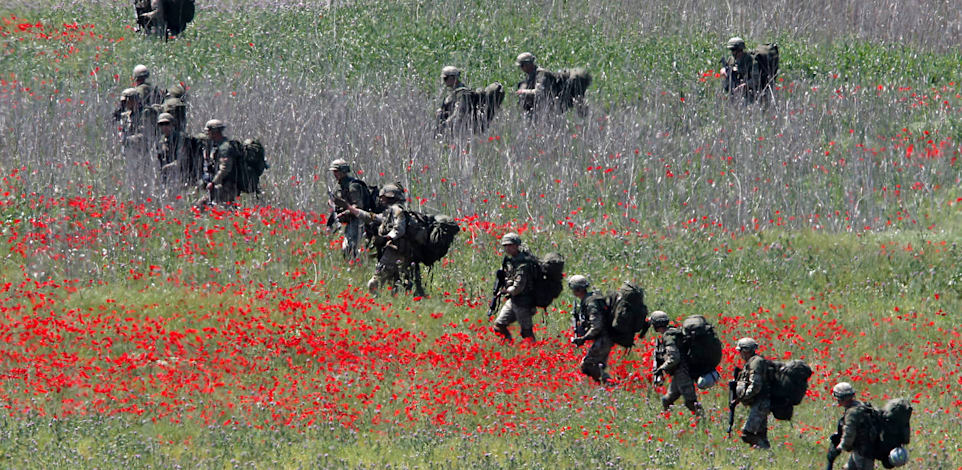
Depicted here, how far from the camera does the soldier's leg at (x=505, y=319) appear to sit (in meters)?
19.0

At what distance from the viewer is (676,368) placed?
17203 mm

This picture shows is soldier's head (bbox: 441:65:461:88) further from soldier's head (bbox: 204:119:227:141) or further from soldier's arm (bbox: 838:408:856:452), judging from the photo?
soldier's arm (bbox: 838:408:856:452)

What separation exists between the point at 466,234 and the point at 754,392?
24.3 ft

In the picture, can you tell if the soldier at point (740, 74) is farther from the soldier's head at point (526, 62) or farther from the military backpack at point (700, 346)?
the military backpack at point (700, 346)

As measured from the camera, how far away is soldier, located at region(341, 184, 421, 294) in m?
19.7

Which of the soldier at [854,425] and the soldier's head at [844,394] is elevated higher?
the soldier's head at [844,394]

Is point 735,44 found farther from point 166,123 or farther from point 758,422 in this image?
point 758,422

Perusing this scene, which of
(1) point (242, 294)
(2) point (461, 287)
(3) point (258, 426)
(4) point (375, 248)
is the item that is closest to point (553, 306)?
(2) point (461, 287)

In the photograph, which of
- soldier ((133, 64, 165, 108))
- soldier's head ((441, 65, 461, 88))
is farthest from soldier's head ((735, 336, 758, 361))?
soldier ((133, 64, 165, 108))

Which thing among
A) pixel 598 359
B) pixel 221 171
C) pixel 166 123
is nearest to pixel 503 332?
pixel 598 359

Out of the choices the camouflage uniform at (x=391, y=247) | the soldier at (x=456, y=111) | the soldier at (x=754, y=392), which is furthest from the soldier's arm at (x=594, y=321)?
the soldier at (x=456, y=111)

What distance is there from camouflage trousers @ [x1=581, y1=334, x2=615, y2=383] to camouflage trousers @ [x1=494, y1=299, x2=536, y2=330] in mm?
1100

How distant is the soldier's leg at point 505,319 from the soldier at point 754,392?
349cm

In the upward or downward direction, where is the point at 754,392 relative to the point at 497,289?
downward
